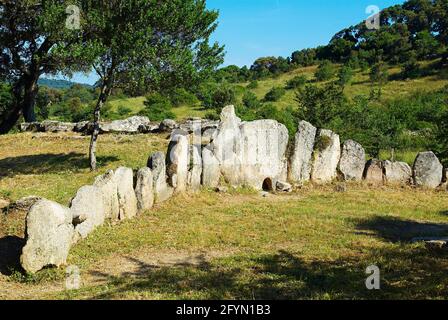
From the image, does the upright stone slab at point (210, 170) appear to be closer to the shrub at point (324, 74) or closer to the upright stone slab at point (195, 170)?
the upright stone slab at point (195, 170)

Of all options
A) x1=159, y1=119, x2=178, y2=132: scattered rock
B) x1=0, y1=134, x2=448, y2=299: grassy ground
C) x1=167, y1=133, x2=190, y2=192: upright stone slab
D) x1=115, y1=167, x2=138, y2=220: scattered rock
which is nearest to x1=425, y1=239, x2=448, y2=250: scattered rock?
x1=0, y1=134, x2=448, y2=299: grassy ground

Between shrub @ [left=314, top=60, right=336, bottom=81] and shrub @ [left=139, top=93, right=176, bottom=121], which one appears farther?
shrub @ [left=314, top=60, right=336, bottom=81]

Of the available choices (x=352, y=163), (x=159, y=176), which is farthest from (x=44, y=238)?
(x=352, y=163)

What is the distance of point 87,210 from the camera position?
14.8 m

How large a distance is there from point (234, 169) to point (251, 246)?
885cm

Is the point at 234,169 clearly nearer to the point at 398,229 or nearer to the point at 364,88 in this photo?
the point at 398,229

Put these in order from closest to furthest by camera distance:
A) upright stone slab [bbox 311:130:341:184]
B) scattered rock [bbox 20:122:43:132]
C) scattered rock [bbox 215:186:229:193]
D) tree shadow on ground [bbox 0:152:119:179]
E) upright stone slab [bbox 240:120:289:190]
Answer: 1. scattered rock [bbox 215:186:229:193]
2. upright stone slab [bbox 240:120:289:190]
3. tree shadow on ground [bbox 0:152:119:179]
4. upright stone slab [bbox 311:130:341:184]
5. scattered rock [bbox 20:122:43:132]

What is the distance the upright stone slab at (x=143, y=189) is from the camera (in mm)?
17844

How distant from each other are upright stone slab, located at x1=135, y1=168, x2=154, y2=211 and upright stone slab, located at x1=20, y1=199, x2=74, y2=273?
521 centimetres

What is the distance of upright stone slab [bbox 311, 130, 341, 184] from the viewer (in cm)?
2555

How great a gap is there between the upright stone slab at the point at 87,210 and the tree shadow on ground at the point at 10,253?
1.60 meters

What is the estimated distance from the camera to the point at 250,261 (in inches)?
501

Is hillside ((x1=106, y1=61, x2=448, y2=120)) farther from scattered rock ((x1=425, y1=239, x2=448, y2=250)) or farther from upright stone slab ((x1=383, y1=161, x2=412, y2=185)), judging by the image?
scattered rock ((x1=425, y1=239, x2=448, y2=250))
